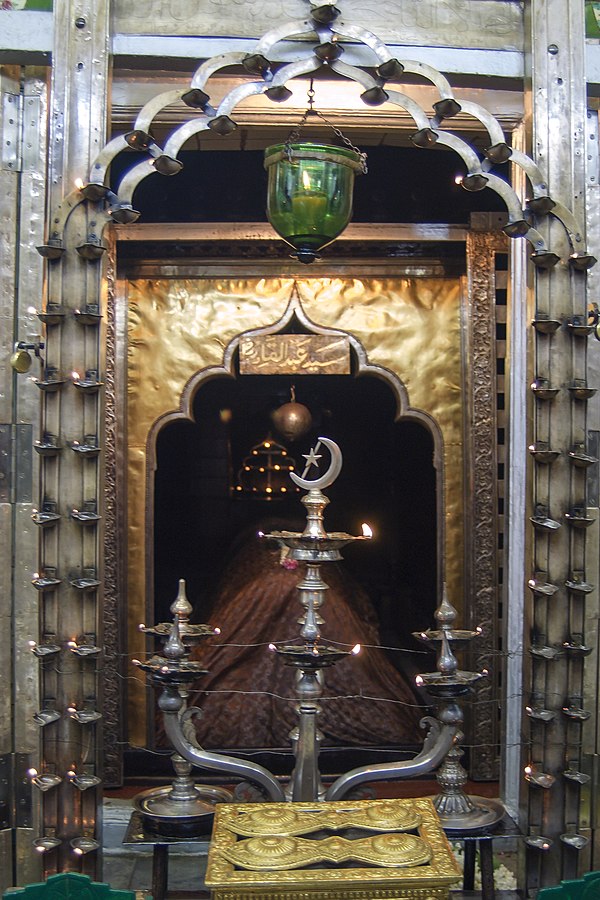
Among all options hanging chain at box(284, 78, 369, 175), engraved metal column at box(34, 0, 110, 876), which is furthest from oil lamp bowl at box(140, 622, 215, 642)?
hanging chain at box(284, 78, 369, 175)

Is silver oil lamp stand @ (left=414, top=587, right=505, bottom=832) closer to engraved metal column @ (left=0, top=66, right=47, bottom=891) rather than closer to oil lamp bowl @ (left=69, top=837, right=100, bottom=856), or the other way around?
oil lamp bowl @ (left=69, top=837, right=100, bottom=856)

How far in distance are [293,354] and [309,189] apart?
210 cm

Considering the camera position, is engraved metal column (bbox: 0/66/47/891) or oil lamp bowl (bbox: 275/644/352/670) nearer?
oil lamp bowl (bbox: 275/644/352/670)

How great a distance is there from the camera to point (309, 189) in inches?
157

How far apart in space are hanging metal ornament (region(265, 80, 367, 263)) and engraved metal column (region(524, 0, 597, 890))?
0.88 meters

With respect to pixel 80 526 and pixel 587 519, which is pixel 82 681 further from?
pixel 587 519

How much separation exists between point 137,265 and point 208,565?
3780 millimetres

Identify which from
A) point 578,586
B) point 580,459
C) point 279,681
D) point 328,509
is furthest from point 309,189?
point 328,509

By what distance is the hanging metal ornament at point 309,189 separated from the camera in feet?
13.1

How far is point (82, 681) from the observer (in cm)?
398

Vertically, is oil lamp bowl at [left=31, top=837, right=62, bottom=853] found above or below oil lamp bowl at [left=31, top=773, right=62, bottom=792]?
below

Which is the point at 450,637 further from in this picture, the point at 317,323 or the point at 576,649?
the point at 317,323

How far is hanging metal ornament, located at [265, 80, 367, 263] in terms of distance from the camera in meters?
3.99

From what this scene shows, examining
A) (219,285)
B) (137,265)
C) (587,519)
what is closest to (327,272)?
(219,285)
